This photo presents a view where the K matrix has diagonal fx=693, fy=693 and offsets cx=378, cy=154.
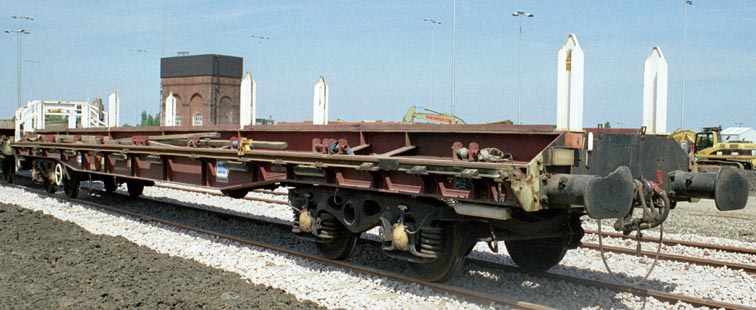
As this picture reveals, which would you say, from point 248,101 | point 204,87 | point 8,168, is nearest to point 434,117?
point 248,101

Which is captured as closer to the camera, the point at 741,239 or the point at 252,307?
the point at 252,307

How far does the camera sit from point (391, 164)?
764cm

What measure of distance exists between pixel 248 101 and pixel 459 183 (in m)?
4.85

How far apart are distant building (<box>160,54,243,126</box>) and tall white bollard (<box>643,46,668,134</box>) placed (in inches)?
2304

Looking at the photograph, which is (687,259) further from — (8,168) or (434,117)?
(8,168)

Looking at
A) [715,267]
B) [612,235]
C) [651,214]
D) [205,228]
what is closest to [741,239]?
[612,235]

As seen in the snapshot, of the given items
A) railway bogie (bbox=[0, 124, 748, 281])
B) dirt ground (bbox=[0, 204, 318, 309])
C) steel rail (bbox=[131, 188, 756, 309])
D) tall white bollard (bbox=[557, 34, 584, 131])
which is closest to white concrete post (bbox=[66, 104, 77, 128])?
dirt ground (bbox=[0, 204, 318, 309])

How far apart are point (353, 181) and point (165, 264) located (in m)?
2.60

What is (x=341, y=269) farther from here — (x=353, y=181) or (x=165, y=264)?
(x=165, y=264)

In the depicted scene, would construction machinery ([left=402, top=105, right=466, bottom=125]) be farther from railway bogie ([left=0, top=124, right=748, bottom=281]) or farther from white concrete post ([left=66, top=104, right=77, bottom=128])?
white concrete post ([left=66, top=104, right=77, bottom=128])

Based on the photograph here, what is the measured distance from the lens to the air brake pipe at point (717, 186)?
698 cm

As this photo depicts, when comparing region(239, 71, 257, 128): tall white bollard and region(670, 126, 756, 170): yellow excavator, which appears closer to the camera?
region(239, 71, 257, 128): tall white bollard

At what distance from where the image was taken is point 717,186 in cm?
695

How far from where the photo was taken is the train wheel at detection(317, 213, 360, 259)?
912cm
